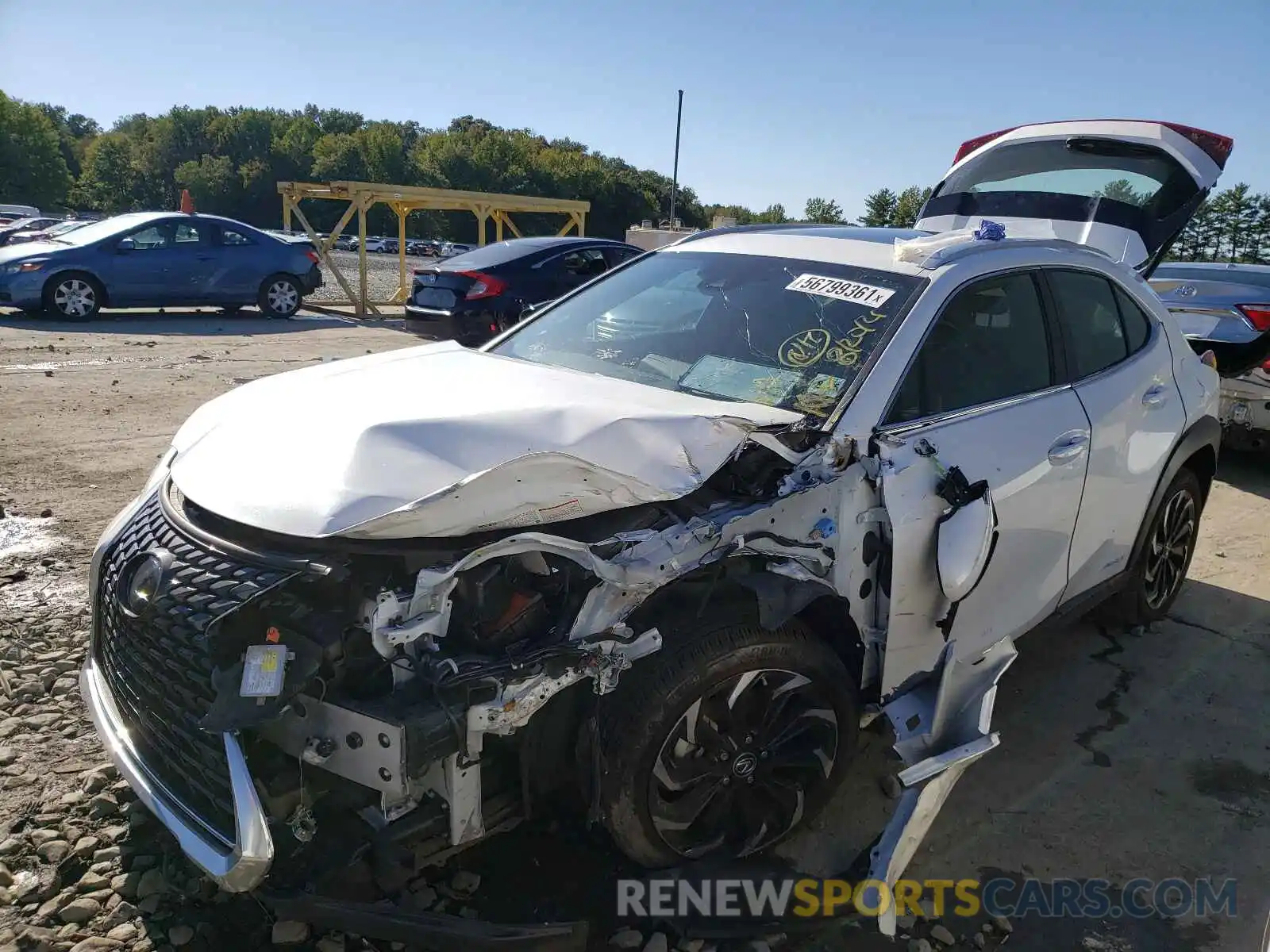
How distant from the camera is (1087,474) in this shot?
11.2 ft

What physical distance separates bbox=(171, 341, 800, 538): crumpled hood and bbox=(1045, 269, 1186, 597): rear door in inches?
56.5

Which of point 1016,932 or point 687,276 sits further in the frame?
point 687,276

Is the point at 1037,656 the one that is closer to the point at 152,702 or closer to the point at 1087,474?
the point at 1087,474

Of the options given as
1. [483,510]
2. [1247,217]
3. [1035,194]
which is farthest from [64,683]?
[1247,217]

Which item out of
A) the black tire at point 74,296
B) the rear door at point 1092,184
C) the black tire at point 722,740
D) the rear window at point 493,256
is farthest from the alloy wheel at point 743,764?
the black tire at point 74,296

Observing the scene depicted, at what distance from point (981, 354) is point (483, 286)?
8490 millimetres

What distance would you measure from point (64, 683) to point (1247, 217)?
1729 inches

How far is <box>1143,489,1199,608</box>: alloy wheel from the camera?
4.24 m

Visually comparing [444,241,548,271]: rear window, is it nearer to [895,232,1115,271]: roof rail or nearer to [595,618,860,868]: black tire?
[895,232,1115,271]: roof rail

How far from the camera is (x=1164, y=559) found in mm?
4352

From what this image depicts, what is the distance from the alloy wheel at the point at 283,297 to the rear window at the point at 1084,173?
11285 millimetres

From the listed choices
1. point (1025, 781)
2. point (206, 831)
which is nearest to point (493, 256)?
point (1025, 781)

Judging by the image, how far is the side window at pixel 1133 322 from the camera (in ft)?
12.7

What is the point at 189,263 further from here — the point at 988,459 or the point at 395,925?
the point at 395,925
